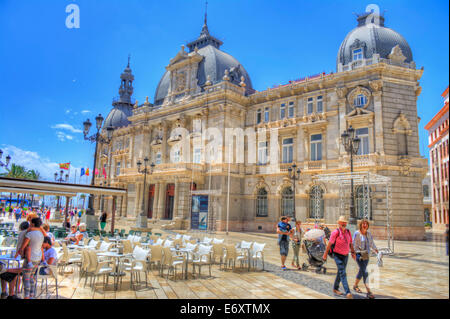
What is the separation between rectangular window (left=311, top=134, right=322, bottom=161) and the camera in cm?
2814

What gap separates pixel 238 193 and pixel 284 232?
20937 mm

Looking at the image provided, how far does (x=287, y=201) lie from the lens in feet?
97.2

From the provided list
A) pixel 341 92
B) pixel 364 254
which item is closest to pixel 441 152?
pixel 364 254

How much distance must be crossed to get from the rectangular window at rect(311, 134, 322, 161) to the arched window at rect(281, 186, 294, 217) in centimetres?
373

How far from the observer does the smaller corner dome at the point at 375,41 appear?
2695 cm

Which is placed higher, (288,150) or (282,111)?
(282,111)

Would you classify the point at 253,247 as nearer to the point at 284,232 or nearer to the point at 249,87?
the point at 284,232

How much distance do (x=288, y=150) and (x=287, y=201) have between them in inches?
190

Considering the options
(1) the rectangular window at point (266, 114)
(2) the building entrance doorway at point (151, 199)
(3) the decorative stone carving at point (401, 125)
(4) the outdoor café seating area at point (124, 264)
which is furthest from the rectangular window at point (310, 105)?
(2) the building entrance doorway at point (151, 199)

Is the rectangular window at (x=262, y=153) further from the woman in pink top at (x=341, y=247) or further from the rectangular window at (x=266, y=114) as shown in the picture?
the woman in pink top at (x=341, y=247)

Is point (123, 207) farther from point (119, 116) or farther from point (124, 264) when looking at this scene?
point (124, 264)

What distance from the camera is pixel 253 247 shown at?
11273 millimetres

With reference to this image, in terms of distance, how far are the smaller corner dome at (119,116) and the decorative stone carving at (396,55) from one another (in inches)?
1691
